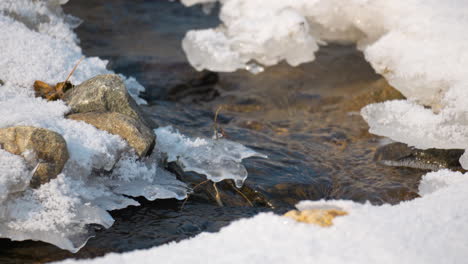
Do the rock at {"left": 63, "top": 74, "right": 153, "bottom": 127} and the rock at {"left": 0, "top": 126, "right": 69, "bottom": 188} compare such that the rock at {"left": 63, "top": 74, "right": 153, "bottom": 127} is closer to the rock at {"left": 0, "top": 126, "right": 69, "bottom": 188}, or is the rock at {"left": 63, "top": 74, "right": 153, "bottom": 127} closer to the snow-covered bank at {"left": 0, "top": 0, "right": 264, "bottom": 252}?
the snow-covered bank at {"left": 0, "top": 0, "right": 264, "bottom": 252}

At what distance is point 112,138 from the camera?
11.7 feet

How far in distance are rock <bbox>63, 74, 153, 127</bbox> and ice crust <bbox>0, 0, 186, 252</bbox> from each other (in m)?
0.12

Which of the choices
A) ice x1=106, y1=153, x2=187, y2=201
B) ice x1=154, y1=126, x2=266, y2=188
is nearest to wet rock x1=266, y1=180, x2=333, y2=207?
ice x1=154, y1=126, x2=266, y2=188

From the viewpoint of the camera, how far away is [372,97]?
5566 millimetres

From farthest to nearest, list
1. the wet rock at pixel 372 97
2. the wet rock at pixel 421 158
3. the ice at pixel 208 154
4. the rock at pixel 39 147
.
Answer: the wet rock at pixel 372 97 → the wet rock at pixel 421 158 → the ice at pixel 208 154 → the rock at pixel 39 147

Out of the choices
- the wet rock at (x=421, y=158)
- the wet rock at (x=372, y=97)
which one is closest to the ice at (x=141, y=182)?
the wet rock at (x=421, y=158)

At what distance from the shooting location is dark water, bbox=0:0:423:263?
3.40 m

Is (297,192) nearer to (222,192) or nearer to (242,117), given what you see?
(222,192)

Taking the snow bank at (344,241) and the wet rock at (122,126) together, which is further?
the wet rock at (122,126)

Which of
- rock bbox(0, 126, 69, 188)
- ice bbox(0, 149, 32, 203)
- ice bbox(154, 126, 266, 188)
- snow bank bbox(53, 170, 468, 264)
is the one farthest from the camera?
ice bbox(154, 126, 266, 188)

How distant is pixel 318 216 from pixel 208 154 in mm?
1468

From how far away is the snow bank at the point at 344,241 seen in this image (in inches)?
94.9

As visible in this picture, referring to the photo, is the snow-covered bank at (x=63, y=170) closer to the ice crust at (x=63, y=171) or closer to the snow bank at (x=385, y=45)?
the ice crust at (x=63, y=171)

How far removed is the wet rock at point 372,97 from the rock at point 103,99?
2488 mm
